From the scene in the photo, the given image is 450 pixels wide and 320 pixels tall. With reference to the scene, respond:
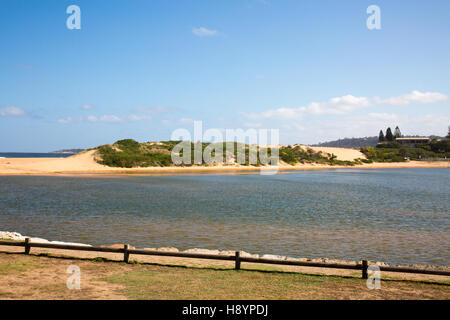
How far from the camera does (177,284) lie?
36.7ft

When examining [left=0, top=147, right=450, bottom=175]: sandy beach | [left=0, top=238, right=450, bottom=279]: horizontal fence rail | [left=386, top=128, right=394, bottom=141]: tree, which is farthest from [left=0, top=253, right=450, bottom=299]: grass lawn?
[left=386, top=128, right=394, bottom=141]: tree

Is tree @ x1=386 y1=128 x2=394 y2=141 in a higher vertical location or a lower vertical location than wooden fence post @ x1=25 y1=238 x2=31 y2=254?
higher

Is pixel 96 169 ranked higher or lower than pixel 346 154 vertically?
lower

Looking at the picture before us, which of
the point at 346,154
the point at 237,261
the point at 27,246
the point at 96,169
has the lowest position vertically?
the point at 237,261

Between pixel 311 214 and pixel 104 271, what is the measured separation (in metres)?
18.1

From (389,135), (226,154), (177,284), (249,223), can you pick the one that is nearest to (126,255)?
(177,284)

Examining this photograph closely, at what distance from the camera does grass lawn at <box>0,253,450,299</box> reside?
10109 mm

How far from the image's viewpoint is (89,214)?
25547 mm

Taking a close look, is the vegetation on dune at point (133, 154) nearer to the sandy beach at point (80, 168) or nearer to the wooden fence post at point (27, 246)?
the sandy beach at point (80, 168)

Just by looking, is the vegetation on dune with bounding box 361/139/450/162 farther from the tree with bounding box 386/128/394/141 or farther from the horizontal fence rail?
the horizontal fence rail

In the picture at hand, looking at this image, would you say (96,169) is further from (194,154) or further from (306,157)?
(306,157)
